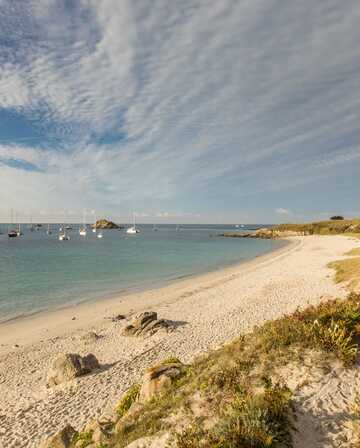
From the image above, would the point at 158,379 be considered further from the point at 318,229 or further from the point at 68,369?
the point at 318,229

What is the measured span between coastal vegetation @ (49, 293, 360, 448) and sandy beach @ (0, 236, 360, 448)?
2.97 meters

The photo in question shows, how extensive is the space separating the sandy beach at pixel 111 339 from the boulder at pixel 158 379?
2609mm

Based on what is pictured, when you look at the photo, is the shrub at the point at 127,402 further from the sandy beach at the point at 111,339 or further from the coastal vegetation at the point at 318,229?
the coastal vegetation at the point at 318,229

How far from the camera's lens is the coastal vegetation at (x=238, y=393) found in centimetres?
547

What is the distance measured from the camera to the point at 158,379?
8.57 metres

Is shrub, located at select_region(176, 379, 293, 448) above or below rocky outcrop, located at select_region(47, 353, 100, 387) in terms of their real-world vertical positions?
above

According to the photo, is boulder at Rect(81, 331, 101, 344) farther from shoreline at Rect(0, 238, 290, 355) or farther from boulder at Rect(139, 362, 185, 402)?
boulder at Rect(139, 362, 185, 402)

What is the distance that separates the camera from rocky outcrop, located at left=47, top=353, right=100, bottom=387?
12.0 m

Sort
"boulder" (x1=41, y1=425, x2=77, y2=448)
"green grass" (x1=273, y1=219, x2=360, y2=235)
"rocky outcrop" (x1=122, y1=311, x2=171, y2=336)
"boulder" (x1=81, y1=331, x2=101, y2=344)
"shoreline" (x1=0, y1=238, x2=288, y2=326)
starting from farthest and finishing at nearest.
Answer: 1. "green grass" (x1=273, y1=219, x2=360, y2=235)
2. "shoreline" (x1=0, y1=238, x2=288, y2=326)
3. "rocky outcrop" (x1=122, y1=311, x2=171, y2=336)
4. "boulder" (x1=81, y1=331, x2=101, y2=344)
5. "boulder" (x1=41, y1=425, x2=77, y2=448)

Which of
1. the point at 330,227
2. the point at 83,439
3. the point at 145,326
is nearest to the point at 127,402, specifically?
the point at 83,439

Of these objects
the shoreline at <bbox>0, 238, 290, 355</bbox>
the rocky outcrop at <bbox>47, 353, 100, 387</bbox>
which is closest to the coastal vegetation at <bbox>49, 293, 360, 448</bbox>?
the rocky outcrop at <bbox>47, 353, 100, 387</bbox>

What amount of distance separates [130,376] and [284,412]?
26.5 ft

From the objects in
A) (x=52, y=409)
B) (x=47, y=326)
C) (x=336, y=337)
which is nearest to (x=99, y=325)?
(x=47, y=326)

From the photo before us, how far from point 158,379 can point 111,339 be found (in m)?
9.22
